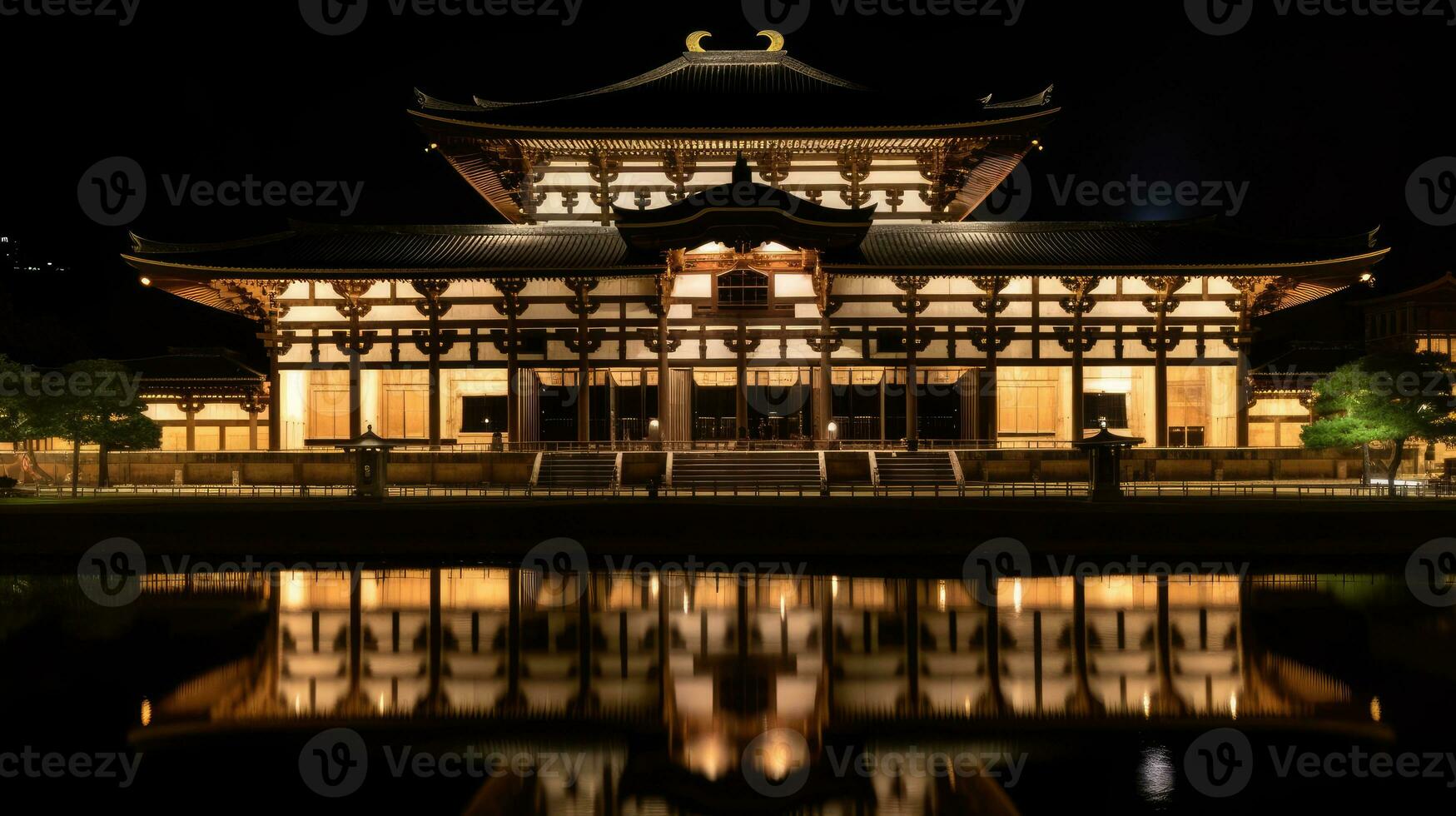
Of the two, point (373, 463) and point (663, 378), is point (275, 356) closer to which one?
point (373, 463)

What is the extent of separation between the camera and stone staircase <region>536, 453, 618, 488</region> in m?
31.6

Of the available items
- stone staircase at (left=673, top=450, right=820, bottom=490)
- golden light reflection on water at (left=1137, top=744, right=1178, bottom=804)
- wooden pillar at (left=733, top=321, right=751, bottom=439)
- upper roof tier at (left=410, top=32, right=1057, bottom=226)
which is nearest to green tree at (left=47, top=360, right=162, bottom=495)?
upper roof tier at (left=410, top=32, right=1057, bottom=226)

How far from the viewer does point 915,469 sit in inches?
1249

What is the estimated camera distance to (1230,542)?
24172mm

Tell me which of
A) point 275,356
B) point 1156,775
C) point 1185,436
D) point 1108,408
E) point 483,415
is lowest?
point 1156,775

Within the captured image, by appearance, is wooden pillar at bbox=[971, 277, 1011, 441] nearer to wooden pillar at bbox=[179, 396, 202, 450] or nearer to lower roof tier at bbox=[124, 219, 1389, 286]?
lower roof tier at bbox=[124, 219, 1389, 286]

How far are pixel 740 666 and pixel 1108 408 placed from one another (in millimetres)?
25308

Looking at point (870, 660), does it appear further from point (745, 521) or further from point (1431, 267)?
point (1431, 267)

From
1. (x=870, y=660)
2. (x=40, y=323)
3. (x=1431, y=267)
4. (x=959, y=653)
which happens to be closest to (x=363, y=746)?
(x=870, y=660)

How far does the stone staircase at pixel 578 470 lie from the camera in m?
31.6

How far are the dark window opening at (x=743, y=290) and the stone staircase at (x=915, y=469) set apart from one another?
7.17 metres

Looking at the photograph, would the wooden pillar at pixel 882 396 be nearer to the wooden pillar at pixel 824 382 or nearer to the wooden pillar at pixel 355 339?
the wooden pillar at pixel 824 382

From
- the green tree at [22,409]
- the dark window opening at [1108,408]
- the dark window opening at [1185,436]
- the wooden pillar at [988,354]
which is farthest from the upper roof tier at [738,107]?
the green tree at [22,409]

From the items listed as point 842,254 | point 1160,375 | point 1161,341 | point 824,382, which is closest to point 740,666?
point 824,382
